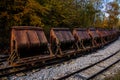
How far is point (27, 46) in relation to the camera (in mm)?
11312

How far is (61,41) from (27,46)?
345cm

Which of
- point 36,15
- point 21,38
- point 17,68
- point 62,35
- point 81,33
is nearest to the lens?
point 17,68

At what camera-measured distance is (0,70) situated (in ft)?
32.8

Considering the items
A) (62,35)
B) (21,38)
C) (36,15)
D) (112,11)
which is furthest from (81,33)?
(112,11)

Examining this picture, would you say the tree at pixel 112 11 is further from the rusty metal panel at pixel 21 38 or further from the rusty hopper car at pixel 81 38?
the rusty metal panel at pixel 21 38

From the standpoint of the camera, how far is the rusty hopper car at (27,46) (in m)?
10.7

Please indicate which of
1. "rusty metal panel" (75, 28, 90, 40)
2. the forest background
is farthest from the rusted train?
the forest background

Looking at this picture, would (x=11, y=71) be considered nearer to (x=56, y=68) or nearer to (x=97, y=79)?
(x=56, y=68)

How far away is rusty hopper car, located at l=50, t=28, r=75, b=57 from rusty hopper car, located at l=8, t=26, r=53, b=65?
872 mm

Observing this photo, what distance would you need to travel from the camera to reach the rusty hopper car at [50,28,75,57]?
1376 cm

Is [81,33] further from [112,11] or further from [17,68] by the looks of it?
[112,11]

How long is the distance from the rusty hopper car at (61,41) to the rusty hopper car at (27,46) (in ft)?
2.86

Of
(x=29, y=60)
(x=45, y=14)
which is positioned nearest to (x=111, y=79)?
(x=29, y=60)

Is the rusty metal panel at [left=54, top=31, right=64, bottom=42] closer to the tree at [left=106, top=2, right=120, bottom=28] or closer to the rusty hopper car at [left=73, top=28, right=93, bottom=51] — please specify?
the rusty hopper car at [left=73, top=28, right=93, bottom=51]
